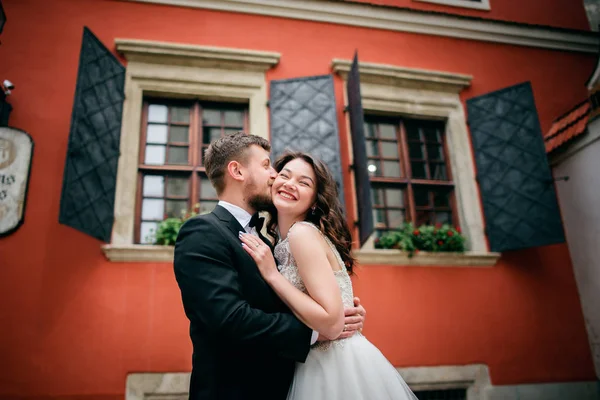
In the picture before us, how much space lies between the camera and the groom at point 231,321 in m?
1.74

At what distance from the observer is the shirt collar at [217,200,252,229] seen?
2.22 metres

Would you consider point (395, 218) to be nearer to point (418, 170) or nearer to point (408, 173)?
point (408, 173)

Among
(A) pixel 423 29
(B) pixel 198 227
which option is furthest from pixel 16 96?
(A) pixel 423 29

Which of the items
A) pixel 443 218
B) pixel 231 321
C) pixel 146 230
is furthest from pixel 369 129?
pixel 231 321

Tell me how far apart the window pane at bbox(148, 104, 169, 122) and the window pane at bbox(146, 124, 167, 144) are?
0.10m

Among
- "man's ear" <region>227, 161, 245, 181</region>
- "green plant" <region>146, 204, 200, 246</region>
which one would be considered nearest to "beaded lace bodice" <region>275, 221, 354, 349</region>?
"man's ear" <region>227, 161, 245, 181</region>

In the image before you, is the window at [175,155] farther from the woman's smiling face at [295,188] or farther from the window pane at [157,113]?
the woman's smiling face at [295,188]

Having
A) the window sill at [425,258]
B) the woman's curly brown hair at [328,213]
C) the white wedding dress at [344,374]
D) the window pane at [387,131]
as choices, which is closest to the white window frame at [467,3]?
the window pane at [387,131]

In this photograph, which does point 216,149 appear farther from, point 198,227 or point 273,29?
point 273,29

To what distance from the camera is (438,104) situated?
6.21 m

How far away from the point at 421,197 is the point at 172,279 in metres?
3.58

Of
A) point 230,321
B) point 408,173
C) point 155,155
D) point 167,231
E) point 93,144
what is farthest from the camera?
point 408,173

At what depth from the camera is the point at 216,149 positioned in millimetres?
2428

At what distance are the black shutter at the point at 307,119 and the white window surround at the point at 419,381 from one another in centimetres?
242
